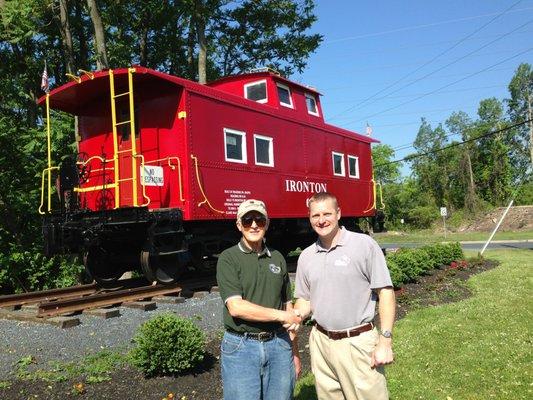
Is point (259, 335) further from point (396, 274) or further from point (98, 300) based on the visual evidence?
point (396, 274)

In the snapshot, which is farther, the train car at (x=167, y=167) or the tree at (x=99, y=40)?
the tree at (x=99, y=40)

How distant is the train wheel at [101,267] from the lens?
10.3 metres

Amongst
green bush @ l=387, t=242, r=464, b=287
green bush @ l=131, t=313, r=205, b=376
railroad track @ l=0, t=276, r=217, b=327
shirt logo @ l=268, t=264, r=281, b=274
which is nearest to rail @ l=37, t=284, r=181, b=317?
Result: railroad track @ l=0, t=276, r=217, b=327

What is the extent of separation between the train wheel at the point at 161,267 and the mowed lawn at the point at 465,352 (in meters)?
4.21

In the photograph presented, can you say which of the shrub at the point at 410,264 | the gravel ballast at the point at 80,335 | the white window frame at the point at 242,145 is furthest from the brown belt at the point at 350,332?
the shrub at the point at 410,264

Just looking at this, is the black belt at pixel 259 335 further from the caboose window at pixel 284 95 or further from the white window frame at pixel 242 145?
the caboose window at pixel 284 95

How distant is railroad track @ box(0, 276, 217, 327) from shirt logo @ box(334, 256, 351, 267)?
4978 millimetres

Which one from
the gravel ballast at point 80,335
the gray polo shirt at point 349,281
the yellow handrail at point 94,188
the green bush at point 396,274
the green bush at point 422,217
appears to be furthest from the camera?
the green bush at point 422,217

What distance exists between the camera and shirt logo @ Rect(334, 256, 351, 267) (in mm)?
3363

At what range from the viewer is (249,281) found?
10.9 ft

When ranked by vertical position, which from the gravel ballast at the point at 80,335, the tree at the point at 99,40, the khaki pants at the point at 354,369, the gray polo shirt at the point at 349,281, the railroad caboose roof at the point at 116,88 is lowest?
the gravel ballast at the point at 80,335

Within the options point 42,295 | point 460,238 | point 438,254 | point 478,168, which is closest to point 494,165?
point 478,168

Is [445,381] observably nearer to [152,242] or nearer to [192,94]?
[152,242]

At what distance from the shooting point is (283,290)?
3.58 m
